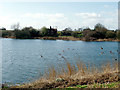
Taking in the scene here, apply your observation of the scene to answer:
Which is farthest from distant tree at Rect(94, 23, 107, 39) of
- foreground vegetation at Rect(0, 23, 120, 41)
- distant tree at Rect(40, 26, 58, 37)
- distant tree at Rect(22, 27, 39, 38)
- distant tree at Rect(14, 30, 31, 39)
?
distant tree at Rect(14, 30, 31, 39)

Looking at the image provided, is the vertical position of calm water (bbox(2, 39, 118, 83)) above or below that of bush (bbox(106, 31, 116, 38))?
below

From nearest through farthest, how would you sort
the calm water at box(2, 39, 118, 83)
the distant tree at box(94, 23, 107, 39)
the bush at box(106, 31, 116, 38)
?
the calm water at box(2, 39, 118, 83) → the bush at box(106, 31, 116, 38) → the distant tree at box(94, 23, 107, 39)

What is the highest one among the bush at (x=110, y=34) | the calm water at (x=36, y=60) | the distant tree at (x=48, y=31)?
the distant tree at (x=48, y=31)

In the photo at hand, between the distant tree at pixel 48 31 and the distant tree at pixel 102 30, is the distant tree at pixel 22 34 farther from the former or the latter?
the distant tree at pixel 102 30

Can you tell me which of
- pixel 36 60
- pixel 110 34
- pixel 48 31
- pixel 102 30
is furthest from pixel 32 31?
pixel 36 60

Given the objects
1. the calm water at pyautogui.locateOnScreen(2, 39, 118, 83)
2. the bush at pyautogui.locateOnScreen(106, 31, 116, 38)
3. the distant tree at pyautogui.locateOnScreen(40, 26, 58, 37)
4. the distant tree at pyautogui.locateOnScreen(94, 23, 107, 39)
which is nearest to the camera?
the calm water at pyautogui.locateOnScreen(2, 39, 118, 83)

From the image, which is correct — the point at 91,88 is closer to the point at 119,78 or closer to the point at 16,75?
the point at 119,78

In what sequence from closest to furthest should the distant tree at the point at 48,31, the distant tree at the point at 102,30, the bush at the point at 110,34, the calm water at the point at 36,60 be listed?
the calm water at the point at 36,60
the distant tree at the point at 48,31
the bush at the point at 110,34
the distant tree at the point at 102,30

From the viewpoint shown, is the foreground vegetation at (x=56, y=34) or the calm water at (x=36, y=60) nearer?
the calm water at (x=36, y=60)

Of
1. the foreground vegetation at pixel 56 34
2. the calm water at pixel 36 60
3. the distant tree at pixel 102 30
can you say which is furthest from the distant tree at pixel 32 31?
the calm water at pixel 36 60

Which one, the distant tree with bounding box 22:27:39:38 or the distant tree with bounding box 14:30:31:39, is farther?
the distant tree with bounding box 14:30:31:39

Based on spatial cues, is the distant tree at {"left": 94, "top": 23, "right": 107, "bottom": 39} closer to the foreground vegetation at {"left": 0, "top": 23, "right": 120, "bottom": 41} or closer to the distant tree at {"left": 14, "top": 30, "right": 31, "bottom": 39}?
the foreground vegetation at {"left": 0, "top": 23, "right": 120, "bottom": 41}

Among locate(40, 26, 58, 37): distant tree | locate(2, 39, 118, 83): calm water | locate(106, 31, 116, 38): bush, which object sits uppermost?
locate(40, 26, 58, 37): distant tree

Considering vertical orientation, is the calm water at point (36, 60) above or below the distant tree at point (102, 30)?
below
